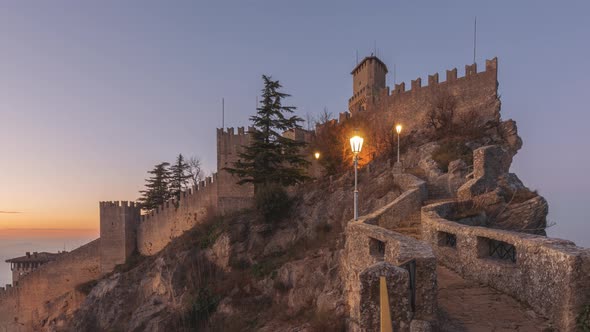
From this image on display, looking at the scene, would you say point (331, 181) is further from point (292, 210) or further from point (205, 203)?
point (205, 203)

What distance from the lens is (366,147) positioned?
2759cm

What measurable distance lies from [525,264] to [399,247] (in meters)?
2.70

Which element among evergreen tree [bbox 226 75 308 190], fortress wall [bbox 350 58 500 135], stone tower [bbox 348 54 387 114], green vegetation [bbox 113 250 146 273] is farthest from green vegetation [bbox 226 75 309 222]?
stone tower [bbox 348 54 387 114]

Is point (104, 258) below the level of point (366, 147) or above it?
below

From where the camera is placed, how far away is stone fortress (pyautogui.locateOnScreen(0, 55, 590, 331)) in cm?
463

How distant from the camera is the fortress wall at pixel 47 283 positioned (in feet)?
93.5

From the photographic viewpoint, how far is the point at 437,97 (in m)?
22.9

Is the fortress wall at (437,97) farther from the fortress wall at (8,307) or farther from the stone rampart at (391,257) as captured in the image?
the fortress wall at (8,307)

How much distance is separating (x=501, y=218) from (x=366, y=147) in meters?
17.2

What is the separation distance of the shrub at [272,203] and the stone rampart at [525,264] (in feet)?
41.4

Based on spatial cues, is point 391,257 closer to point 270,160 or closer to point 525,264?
point 525,264

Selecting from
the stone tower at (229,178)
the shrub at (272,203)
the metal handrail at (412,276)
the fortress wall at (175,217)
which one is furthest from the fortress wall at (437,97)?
the metal handrail at (412,276)

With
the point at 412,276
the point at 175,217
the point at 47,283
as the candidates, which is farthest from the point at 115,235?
the point at 412,276

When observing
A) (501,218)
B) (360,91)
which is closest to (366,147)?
(501,218)
